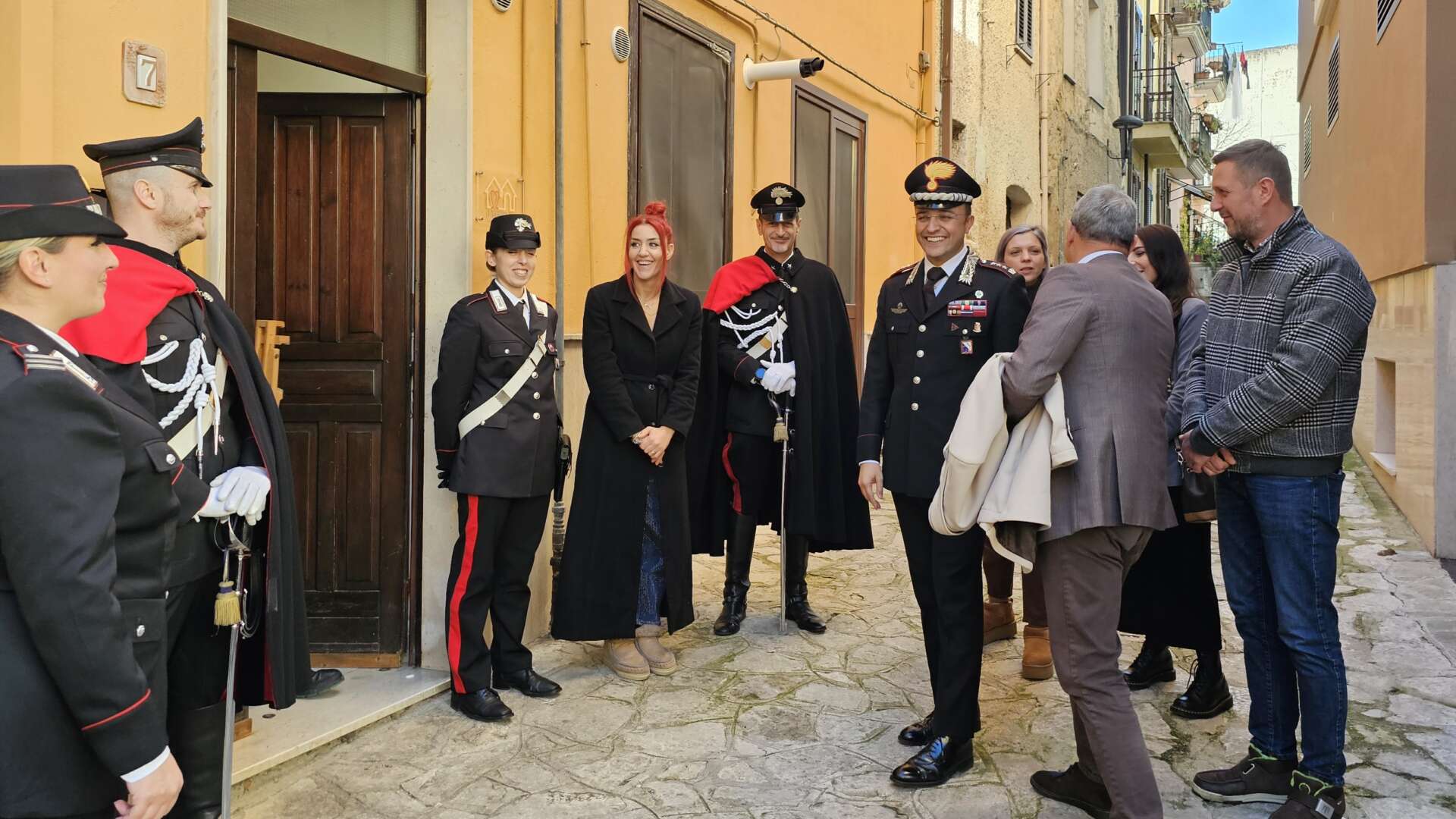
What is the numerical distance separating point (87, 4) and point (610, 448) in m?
2.47

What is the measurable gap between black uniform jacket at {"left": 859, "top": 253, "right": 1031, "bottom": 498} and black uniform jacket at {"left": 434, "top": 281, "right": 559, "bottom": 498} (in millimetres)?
1399

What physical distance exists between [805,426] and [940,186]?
1.86 meters

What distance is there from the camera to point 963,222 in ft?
12.9

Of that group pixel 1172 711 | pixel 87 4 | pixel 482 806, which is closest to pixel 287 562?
pixel 482 806

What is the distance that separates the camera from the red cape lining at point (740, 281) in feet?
18.0

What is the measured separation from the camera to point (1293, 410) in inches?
127

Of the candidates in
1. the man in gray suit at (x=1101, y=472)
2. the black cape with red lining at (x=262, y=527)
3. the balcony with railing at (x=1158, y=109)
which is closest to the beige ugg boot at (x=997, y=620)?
the man in gray suit at (x=1101, y=472)

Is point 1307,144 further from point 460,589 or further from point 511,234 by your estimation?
point 460,589

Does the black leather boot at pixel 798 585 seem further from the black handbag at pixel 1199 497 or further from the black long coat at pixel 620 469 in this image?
the black handbag at pixel 1199 497

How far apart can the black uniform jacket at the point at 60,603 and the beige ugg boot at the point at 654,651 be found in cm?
313

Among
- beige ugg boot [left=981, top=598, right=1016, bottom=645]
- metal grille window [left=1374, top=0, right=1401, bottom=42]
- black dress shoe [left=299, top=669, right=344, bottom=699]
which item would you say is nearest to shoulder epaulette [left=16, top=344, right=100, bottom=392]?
black dress shoe [left=299, top=669, right=344, bottom=699]

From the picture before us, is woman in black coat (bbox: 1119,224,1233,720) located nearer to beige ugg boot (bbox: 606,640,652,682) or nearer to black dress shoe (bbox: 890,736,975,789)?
black dress shoe (bbox: 890,736,975,789)

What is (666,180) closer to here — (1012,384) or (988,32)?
(1012,384)

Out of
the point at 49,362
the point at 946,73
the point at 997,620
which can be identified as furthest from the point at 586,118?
the point at 946,73
